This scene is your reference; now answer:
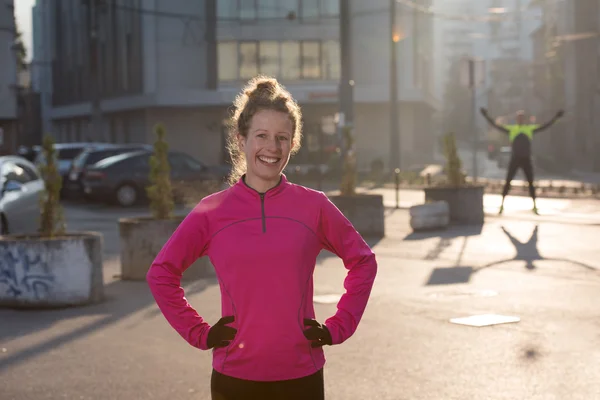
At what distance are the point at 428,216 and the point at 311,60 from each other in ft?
154

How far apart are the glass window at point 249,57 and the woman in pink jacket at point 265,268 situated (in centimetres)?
6266

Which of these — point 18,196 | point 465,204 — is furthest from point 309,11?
point 18,196

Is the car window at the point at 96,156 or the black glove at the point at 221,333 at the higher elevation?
the car window at the point at 96,156

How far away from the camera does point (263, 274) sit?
12.5ft

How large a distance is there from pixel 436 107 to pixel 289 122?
80.0 meters

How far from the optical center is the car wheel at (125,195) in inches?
1202

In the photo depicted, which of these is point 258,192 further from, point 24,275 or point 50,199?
point 50,199

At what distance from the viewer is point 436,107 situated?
83.2m

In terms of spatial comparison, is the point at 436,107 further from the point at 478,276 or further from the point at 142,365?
the point at 142,365

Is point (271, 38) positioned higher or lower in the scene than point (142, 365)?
higher

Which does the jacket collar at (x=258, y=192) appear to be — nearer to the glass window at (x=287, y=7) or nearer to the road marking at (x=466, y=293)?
the road marking at (x=466, y=293)

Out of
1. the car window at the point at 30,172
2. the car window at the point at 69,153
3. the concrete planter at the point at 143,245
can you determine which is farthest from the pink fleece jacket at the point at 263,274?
the car window at the point at 69,153

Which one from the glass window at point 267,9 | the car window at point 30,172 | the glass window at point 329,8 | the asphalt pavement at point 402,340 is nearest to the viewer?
the asphalt pavement at point 402,340

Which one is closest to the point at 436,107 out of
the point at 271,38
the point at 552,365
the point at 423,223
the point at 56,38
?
the point at 271,38
